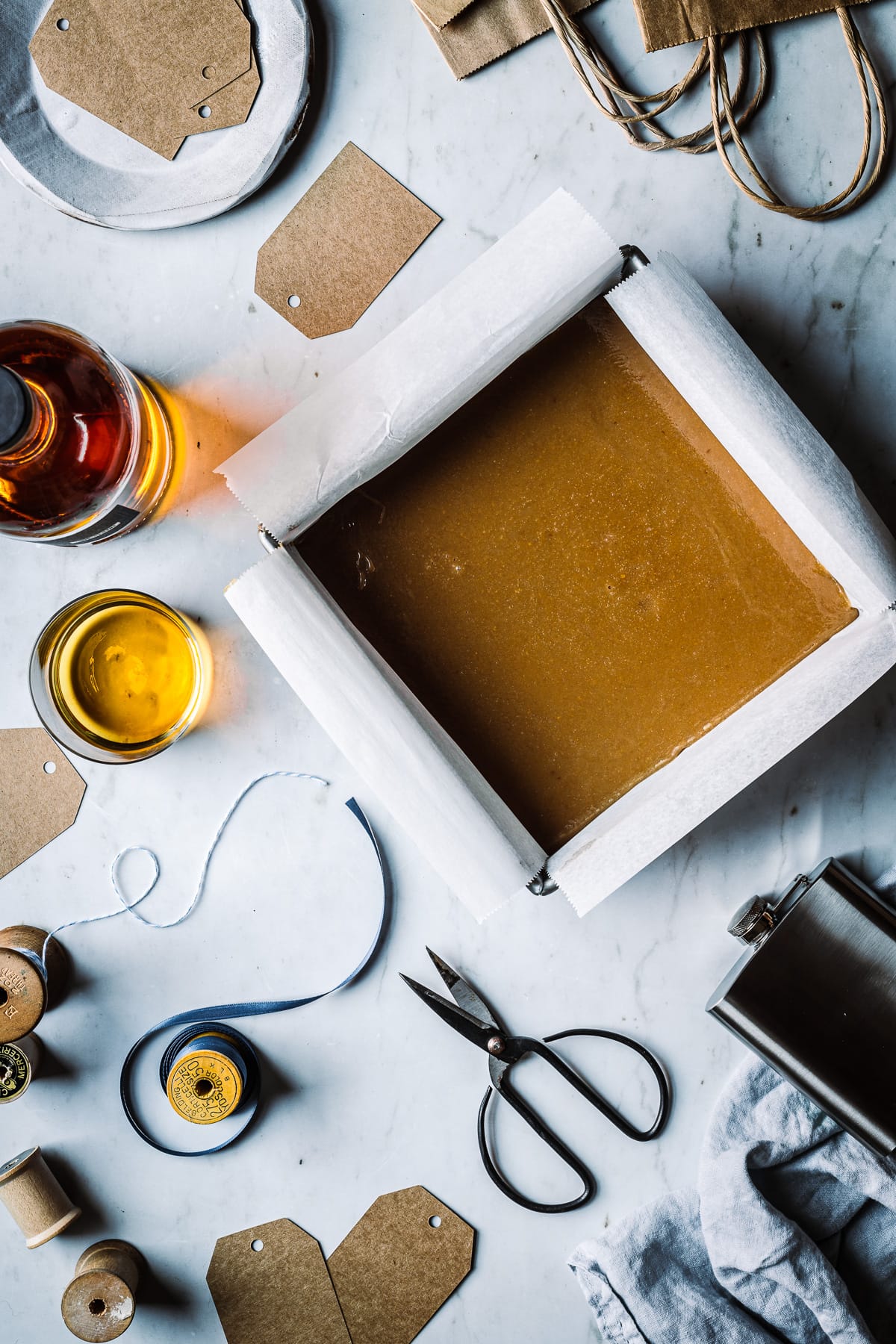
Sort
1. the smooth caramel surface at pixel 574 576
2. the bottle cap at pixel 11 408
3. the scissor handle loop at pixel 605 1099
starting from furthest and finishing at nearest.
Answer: the scissor handle loop at pixel 605 1099, the smooth caramel surface at pixel 574 576, the bottle cap at pixel 11 408

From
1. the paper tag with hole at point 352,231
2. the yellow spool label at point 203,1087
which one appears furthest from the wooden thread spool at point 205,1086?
the paper tag with hole at point 352,231

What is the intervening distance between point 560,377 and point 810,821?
395 mm

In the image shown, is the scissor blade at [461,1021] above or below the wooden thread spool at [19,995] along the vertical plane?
below

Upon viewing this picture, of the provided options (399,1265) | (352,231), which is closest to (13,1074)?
(399,1265)

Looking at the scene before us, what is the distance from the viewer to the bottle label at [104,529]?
0.68 m

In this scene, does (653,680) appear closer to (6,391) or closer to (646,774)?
(646,774)

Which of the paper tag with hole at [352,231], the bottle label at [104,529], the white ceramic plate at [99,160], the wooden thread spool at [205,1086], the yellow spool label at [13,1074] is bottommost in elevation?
the wooden thread spool at [205,1086]

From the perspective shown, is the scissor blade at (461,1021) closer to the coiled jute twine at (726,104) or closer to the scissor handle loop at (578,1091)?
the scissor handle loop at (578,1091)

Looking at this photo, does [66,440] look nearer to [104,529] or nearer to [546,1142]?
[104,529]

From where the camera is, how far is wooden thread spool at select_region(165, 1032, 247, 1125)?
707 mm

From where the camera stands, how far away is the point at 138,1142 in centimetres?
78

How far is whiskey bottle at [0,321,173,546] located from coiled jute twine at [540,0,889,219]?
0.42 meters

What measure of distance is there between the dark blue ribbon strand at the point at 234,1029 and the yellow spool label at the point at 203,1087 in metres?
0.03

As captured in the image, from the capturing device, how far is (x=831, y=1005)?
66 cm
